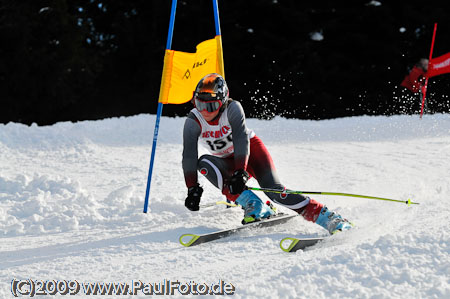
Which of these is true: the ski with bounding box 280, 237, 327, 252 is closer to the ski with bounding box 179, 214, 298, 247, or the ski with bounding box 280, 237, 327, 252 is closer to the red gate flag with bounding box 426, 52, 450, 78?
the ski with bounding box 179, 214, 298, 247

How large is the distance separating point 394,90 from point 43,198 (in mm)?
13440

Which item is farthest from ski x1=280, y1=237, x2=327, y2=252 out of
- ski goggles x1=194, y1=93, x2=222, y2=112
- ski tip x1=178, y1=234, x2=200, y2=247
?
ski goggles x1=194, y1=93, x2=222, y2=112

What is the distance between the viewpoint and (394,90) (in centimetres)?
1605

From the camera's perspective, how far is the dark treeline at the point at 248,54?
15.7m

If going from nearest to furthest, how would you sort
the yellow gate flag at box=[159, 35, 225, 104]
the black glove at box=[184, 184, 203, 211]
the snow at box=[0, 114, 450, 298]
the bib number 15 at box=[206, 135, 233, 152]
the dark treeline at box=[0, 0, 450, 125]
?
the snow at box=[0, 114, 450, 298] → the black glove at box=[184, 184, 203, 211] → the bib number 15 at box=[206, 135, 233, 152] → the yellow gate flag at box=[159, 35, 225, 104] → the dark treeline at box=[0, 0, 450, 125]

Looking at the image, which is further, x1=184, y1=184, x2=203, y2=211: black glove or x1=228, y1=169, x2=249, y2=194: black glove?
x1=184, y1=184, x2=203, y2=211: black glove

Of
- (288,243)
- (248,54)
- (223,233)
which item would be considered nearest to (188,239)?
(223,233)

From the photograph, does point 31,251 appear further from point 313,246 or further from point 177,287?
point 313,246

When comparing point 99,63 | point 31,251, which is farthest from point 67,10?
point 31,251

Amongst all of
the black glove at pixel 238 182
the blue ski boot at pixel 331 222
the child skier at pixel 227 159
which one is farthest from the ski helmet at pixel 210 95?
the blue ski boot at pixel 331 222

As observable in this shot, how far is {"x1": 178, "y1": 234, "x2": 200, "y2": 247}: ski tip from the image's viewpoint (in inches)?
138

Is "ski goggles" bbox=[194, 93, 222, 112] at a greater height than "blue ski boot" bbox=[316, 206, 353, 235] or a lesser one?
greater

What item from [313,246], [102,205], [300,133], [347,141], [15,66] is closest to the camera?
[313,246]

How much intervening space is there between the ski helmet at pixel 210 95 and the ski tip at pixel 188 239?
0.96 meters
